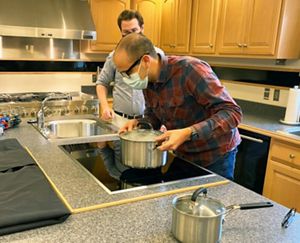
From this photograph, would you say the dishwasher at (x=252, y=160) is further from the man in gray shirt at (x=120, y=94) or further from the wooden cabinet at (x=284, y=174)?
the man in gray shirt at (x=120, y=94)

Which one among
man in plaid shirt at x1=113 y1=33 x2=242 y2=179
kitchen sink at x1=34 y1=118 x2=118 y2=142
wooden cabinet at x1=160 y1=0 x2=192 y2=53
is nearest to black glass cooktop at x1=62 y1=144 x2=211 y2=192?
man in plaid shirt at x1=113 y1=33 x2=242 y2=179

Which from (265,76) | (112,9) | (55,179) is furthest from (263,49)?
(55,179)

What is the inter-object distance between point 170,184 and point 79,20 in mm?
2883

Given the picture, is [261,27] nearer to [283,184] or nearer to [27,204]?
[283,184]

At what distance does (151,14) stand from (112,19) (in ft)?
1.71

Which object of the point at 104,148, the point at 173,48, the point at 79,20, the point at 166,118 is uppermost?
the point at 79,20

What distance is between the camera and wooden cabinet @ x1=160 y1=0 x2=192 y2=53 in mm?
3521

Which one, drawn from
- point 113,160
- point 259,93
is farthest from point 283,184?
point 113,160

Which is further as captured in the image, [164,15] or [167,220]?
[164,15]

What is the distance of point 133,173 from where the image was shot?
131 cm

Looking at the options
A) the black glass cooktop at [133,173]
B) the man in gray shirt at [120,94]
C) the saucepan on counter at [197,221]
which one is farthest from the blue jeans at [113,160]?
the man in gray shirt at [120,94]

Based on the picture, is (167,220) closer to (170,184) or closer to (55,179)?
(170,184)

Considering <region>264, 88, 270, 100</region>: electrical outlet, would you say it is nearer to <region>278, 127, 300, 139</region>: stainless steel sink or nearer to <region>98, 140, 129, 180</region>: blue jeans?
<region>278, 127, 300, 139</region>: stainless steel sink

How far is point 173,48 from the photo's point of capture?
376 cm
